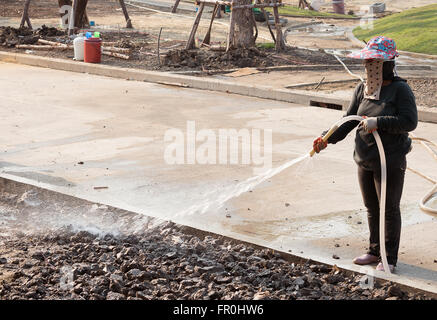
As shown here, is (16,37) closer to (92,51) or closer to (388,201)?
(92,51)

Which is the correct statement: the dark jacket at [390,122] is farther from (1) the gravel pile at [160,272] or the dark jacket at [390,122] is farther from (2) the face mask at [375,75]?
(1) the gravel pile at [160,272]

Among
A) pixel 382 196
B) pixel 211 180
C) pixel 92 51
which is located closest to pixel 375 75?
pixel 382 196

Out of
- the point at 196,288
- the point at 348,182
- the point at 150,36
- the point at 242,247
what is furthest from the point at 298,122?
the point at 150,36

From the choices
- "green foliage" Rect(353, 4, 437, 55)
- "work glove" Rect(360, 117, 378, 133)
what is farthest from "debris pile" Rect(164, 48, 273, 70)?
"work glove" Rect(360, 117, 378, 133)

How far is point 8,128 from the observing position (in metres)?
11.6

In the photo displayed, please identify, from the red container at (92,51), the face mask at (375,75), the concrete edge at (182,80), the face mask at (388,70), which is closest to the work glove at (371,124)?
the face mask at (375,75)

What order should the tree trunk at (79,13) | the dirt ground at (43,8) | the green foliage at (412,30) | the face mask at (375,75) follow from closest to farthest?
the face mask at (375,75), the green foliage at (412,30), the tree trunk at (79,13), the dirt ground at (43,8)

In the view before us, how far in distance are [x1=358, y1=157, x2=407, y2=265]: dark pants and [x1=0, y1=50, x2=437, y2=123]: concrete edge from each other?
6.69 metres

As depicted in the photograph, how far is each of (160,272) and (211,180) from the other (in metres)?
2.81

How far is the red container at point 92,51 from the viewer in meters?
18.2

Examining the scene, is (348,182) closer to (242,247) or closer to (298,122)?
(242,247)
